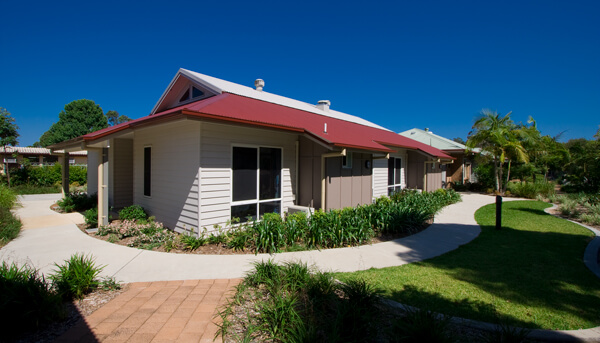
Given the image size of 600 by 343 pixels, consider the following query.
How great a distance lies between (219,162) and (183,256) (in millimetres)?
2428

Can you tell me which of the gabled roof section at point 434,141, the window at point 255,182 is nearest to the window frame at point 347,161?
the window at point 255,182

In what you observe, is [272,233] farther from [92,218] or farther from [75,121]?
[75,121]

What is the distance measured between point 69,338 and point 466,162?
88.6 feet

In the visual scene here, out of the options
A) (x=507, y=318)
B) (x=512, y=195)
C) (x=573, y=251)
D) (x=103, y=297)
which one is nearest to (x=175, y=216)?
(x=103, y=297)

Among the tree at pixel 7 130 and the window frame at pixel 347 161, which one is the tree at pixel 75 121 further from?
the window frame at pixel 347 161

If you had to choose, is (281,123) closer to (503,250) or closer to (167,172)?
(167,172)

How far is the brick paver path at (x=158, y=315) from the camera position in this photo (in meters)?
2.96

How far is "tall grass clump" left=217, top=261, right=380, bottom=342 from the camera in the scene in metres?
2.83

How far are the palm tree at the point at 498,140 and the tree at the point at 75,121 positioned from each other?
169ft

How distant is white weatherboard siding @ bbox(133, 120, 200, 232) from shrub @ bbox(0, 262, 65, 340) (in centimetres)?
357

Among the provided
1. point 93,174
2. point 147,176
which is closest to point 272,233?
point 147,176

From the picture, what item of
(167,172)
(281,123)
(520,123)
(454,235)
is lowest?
(454,235)

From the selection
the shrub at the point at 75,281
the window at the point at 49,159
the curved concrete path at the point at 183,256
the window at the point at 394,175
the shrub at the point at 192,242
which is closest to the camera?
the shrub at the point at 75,281

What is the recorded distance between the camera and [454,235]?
788 centimetres
